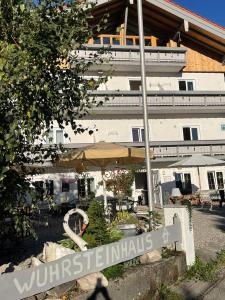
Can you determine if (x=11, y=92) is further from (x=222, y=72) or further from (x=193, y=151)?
(x=222, y=72)

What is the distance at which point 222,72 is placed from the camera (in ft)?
107

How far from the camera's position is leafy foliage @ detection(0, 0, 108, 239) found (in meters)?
5.66

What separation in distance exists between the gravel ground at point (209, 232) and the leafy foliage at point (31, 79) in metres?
5.68

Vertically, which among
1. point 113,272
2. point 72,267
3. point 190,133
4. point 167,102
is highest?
point 167,102

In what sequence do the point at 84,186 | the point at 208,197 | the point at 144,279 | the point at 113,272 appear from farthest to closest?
1. the point at 84,186
2. the point at 208,197
3. the point at 144,279
4. the point at 113,272

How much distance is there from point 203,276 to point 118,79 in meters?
23.0

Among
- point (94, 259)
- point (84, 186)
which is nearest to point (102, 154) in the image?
point (94, 259)

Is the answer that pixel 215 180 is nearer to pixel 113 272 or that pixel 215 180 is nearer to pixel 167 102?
pixel 167 102

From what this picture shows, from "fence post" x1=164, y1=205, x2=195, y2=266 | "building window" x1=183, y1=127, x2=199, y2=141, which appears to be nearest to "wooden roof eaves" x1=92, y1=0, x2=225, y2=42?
"building window" x1=183, y1=127, x2=199, y2=141

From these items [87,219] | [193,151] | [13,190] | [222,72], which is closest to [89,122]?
[193,151]

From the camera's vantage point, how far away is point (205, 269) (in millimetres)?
9172

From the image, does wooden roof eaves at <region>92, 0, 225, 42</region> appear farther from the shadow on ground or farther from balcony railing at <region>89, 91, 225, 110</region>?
the shadow on ground

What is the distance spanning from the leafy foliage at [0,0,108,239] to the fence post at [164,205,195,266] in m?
3.30

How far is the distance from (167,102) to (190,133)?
3567mm
